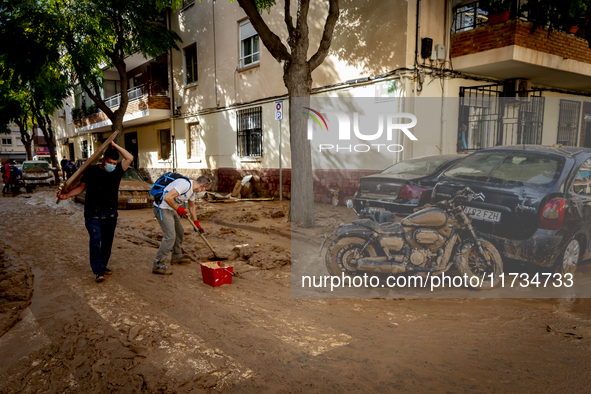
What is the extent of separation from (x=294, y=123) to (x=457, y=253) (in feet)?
15.7

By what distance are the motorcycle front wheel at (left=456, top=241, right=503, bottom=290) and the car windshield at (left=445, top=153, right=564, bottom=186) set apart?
0.80 meters

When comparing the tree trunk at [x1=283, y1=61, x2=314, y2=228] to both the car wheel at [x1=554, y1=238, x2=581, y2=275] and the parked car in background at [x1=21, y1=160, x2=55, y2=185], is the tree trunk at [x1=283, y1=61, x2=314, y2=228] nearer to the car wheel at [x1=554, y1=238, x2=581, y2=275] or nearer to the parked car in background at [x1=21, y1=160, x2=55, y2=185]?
the car wheel at [x1=554, y1=238, x2=581, y2=275]

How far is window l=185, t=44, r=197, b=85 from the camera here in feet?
58.4

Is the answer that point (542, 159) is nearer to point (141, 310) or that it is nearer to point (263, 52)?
point (141, 310)

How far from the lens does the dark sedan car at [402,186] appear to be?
Answer: 16.3 ft

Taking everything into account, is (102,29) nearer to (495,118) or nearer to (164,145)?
(164,145)

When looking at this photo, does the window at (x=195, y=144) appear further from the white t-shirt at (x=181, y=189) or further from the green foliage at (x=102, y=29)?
the white t-shirt at (x=181, y=189)

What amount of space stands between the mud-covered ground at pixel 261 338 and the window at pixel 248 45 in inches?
415

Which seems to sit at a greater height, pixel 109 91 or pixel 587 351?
pixel 109 91

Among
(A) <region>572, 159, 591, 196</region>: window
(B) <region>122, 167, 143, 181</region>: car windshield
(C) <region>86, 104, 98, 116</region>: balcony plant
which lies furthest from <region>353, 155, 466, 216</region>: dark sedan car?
(C) <region>86, 104, 98, 116</region>: balcony plant

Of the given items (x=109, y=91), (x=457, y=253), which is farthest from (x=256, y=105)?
(x=109, y=91)

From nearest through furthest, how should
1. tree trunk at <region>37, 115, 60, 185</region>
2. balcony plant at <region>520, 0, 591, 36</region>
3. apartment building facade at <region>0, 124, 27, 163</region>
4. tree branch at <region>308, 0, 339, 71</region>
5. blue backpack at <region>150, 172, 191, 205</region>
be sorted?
blue backpack at <region>150, 172, 191, 205</region>, balcony plant at <region>520, 0, 591, 36</region>, tree branch at <region>308, 0, 339, 71</region>, tree trunk at <region>37, 115, 60, 185</region>, apartment building facade at <region>0, 124, 27, 163</region>

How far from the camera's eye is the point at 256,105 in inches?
561

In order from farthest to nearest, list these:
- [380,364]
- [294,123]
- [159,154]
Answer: [159,154] < [294,123] < [380,364]
